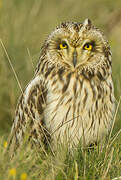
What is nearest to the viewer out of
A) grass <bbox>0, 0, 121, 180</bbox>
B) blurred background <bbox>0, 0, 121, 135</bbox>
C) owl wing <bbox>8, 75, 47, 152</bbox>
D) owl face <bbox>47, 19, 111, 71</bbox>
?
grass <bbox>0, 0, 121, 180</bbox>

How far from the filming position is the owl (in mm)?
3875

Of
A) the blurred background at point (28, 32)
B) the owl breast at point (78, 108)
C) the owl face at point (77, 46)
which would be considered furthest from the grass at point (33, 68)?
the owl face at point (77, 46)

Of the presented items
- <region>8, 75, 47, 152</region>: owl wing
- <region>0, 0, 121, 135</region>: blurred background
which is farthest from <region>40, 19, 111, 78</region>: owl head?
<region>0, 0, 121, 135</region>: blurred background

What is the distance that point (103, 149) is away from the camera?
3.51 meters

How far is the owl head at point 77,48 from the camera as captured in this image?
3855mm

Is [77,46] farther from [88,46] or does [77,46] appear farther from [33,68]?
[33,68]

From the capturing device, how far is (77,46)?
12.7ft

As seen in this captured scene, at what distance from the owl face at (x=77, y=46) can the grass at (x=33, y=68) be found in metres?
0.28

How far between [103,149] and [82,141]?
1.17 ft

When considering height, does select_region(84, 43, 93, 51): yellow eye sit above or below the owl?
above

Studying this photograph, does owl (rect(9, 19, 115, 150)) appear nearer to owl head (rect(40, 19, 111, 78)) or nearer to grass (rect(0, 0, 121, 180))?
owl head (rect(40, 19, 111, 78))

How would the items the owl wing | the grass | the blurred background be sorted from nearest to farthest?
the grass < the owl wing < the blurred background

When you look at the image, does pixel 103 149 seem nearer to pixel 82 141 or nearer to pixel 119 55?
pixel 82 141

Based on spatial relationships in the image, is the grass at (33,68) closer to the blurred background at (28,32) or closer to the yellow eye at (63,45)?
the blurred background at (28,32)
